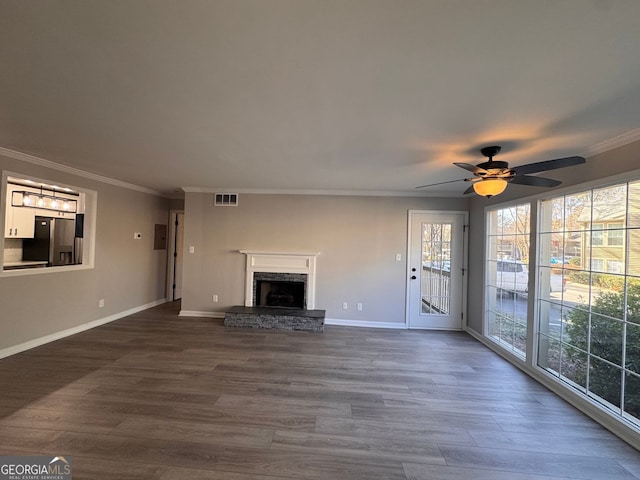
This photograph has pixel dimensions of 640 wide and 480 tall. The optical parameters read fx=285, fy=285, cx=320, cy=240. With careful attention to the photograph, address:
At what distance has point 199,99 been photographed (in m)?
2.00

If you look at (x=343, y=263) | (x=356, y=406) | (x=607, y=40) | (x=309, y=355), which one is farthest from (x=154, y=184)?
(x=607, y=40)

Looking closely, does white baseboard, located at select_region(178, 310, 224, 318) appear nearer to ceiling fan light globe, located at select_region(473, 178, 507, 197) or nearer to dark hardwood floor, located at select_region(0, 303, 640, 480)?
dark hardwood floor, located at select_region(0, 303, 640, 480)

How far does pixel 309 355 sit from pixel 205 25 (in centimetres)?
354

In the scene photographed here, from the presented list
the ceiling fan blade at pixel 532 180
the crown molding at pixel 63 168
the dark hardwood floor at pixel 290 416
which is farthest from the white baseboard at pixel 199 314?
the ceiling fan blade at pixel 532 180

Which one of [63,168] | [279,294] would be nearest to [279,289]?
[279,294]

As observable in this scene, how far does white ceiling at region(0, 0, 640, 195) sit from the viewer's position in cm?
125

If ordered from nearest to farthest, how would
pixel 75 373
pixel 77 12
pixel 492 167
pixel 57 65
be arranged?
pixel 77 12 < pixel 57 65 < pixel 492 167 < pixel 75 373

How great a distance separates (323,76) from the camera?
1691 millimetres

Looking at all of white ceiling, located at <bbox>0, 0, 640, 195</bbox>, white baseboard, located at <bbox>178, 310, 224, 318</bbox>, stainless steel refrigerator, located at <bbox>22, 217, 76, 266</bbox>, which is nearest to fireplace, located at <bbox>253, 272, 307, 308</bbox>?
white baseboard, located at <bbox>178, 310, 224, 318</bbox>

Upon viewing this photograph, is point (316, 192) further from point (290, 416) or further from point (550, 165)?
point (290, 416)

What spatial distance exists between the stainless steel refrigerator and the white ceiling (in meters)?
2.39

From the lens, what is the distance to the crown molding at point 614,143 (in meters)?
2.34

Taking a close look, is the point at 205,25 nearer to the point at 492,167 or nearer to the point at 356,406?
the point at 492,167

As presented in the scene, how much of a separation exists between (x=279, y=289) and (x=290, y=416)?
3184 mm
